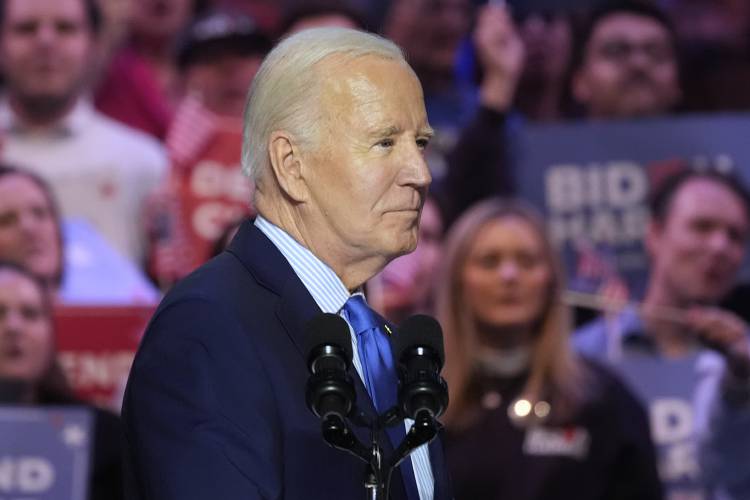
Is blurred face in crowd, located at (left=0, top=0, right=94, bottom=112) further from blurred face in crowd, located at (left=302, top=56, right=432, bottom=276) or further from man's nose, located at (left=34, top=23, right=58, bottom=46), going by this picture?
blurred face in crowd, located at (left=302, top=56, right=432, bottom=276)

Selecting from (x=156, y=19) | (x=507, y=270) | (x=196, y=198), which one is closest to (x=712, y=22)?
(x=507, y=270)

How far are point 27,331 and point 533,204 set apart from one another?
1.72m

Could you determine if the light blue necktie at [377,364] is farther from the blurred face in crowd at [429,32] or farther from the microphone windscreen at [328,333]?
the blurred face in crowd at [429,32]

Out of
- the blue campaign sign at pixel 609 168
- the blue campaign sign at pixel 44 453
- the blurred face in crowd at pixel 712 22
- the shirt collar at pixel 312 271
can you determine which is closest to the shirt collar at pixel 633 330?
the blue campaign sign at pixel 609 168

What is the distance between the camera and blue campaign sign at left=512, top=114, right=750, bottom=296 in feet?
16.5

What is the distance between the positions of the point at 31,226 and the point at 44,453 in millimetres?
825

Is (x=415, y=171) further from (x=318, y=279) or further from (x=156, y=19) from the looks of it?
(x=156, y=19)

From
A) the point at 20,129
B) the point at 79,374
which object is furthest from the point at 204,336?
the point at 20,129

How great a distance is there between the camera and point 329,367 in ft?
5.44

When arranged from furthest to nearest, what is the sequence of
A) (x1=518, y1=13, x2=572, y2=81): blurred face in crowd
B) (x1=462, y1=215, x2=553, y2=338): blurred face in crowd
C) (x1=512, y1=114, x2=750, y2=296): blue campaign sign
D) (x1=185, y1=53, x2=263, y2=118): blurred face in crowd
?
(x1=518, y1=13, x2=572, y2=81): blurred face in crowd < (x1=185, y1=53, x2=263, y2=118): blurred face in crowd < (x1=512, y1=114, x2=750, y2=296): blue campaign sign < (x1=462, y1=215, x2=553, y2=338): blurred face in crowd

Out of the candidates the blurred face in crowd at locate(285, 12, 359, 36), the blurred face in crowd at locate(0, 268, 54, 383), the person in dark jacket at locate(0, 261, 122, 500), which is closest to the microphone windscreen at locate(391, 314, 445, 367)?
the person in dark jacket at locate(0, 261, 122, 500)

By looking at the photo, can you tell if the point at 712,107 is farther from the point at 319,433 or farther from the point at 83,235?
the point at 319,433

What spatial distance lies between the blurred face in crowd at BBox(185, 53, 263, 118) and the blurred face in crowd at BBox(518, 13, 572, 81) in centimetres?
104

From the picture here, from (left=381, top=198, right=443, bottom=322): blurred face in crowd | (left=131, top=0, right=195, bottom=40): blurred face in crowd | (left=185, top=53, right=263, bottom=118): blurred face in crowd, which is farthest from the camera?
(left=131, top=0, right=195, bottom=40): blurred face in crowd
